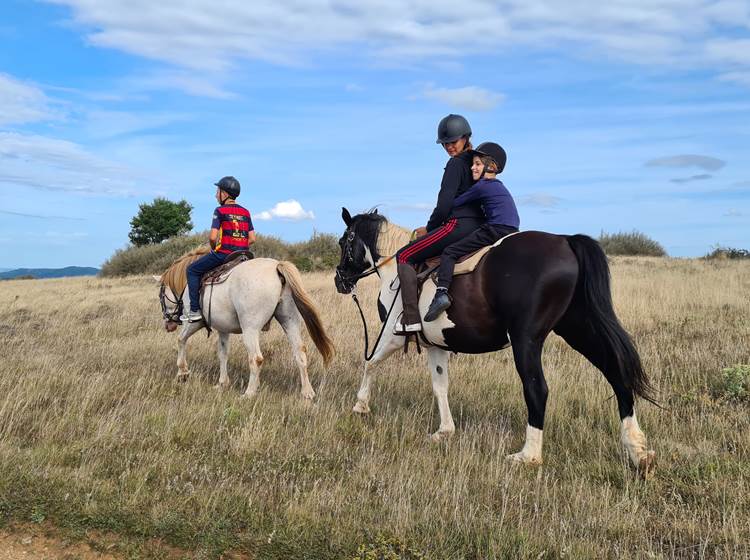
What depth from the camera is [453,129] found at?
5914 millimetres

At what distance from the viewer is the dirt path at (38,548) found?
3.71 meters

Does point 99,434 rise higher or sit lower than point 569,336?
lower

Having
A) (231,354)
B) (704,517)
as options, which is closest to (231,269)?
(231,354)

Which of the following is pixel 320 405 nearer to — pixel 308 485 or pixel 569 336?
pixel 308 485

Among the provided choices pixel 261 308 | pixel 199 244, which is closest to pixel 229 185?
pixel 261 308

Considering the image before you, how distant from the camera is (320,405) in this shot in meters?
6.70

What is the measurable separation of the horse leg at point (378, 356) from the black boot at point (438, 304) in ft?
2.36

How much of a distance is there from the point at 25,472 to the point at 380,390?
4.18m

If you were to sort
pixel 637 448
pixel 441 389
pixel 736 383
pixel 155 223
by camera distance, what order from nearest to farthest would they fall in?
pixel 637 448
pixel 441 389
pixel 736 383
pixel 155 223

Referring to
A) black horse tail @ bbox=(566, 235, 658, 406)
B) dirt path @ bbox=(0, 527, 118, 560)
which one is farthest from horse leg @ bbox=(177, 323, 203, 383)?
black horse tail @ bbox=(566, 235, 658, 406)

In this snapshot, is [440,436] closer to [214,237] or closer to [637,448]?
[637,448]

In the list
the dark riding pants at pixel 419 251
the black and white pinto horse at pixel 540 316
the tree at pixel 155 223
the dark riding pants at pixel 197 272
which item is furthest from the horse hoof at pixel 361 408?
the tree at pixel 155 223

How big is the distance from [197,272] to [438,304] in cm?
405

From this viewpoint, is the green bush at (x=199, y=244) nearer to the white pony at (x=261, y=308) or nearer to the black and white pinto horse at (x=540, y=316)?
the white pony at (x=261, y=308)
